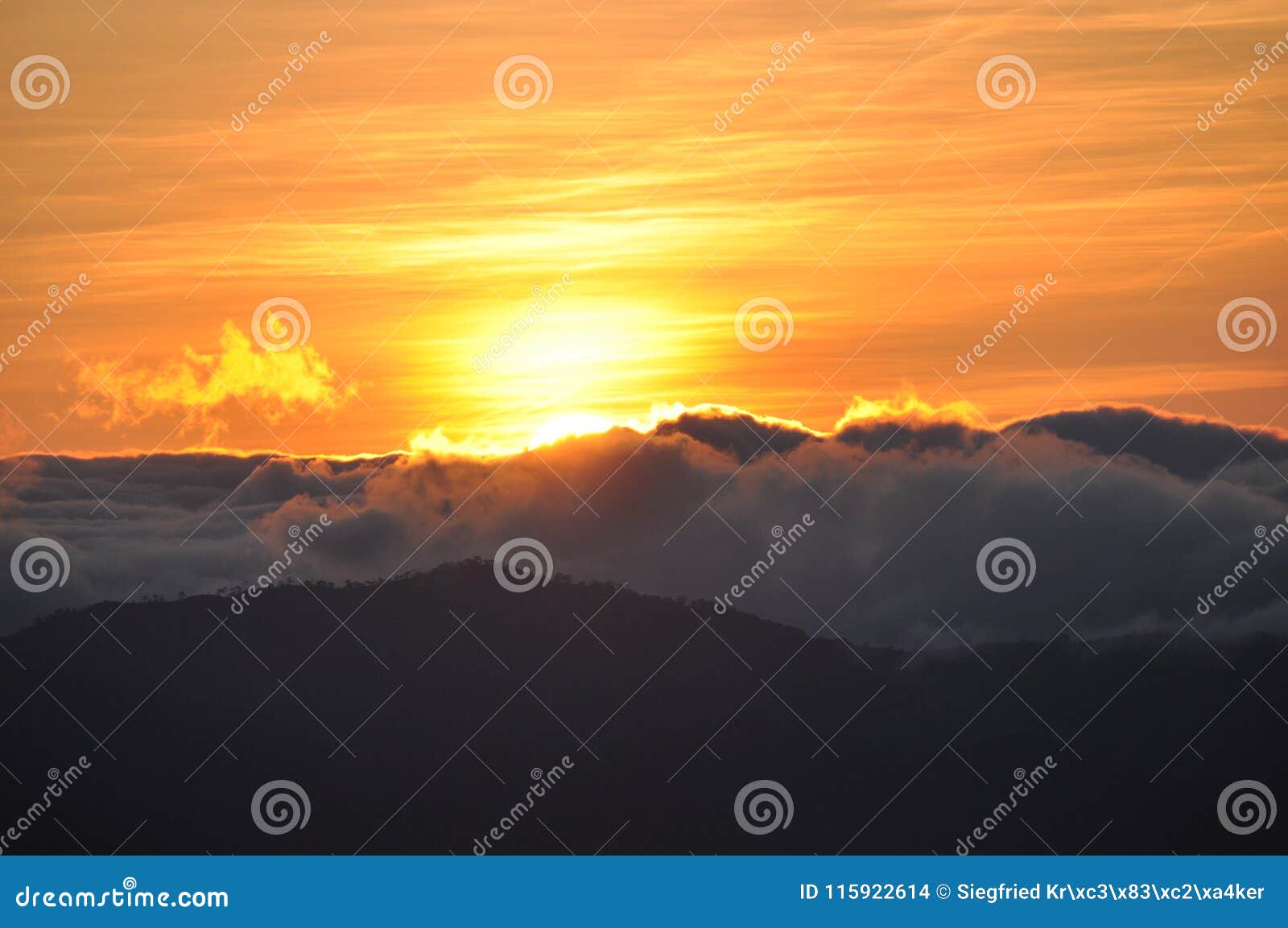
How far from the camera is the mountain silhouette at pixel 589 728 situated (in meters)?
93.8

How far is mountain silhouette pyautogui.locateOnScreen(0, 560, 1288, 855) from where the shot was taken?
93.8 metres

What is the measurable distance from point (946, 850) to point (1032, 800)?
29.0 m

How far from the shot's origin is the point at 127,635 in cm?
13300
